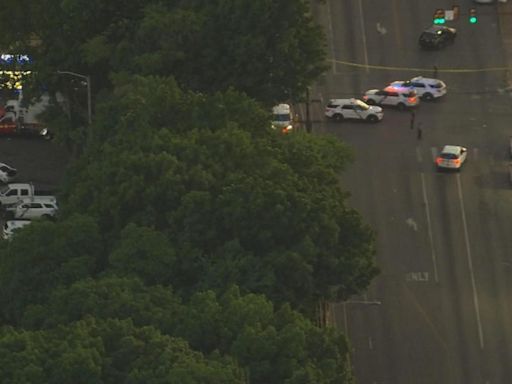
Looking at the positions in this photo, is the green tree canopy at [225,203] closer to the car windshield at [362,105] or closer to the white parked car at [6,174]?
the white parked car at [6,174]

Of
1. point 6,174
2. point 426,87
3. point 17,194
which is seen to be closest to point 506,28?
point 426,87

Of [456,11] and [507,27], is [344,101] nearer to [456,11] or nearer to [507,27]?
[456,11]

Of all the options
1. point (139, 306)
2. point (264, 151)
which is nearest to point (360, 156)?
point (264, 151)

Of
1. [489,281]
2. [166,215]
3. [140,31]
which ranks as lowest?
[489,281]

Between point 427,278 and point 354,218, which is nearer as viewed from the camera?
point 354,218

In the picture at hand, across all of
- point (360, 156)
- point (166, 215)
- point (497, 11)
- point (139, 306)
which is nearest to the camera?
point (139, 306)

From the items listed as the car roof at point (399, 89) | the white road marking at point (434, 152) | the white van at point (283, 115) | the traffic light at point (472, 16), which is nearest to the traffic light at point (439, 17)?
the car roof at point (399, 89)

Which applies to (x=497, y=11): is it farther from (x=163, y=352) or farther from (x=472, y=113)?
(x=163, y=352)
